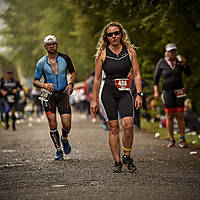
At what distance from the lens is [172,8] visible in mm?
13477

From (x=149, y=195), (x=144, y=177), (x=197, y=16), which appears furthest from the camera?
(x=197, y=16)

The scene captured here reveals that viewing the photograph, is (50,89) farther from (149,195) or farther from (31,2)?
(31,2)

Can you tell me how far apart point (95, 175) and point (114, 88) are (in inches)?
50.6

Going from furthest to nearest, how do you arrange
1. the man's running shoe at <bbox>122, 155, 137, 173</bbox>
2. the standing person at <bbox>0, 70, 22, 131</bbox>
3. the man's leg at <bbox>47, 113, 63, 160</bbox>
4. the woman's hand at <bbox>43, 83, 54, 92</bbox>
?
1. the standing person at <bbox>0, 70, 22, 131</bbox>
2. the man's leg at <bbox>47, 113, 63, 160</bbox>
3. the woman's hand at <bbox>43, 83, 54, 92</bbox>
4. the man's running shoe at <bbox>122, 155, 137, 173</bbox>

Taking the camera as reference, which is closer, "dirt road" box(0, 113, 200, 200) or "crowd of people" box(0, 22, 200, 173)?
"dirt road" box(0, 113, 200, 200)

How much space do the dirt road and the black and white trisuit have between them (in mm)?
857

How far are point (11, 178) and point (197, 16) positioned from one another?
8.70 meters

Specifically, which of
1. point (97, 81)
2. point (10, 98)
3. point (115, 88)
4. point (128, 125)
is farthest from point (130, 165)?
point (10, 98)

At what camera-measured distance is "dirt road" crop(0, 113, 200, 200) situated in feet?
21.4

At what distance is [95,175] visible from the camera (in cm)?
798

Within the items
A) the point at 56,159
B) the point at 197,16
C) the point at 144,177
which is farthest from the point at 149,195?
the point at 197,16

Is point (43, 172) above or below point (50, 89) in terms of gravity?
below

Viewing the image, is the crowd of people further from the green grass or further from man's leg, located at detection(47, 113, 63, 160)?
the green grass

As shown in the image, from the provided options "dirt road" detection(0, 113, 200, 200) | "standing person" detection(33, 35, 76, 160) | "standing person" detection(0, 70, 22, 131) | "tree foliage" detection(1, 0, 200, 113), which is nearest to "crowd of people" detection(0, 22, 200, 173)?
"standing person" detection(33, 35, 76, 160)
